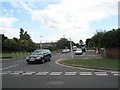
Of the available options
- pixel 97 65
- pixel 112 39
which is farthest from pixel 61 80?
pixel 112 39

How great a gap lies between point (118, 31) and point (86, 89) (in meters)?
18.0

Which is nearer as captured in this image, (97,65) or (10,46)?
(97,65)

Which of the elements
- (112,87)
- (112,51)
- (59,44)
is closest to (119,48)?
(112,51)

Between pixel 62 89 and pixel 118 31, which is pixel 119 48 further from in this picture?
pixel 62 89

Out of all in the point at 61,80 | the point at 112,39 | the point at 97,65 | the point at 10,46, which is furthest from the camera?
the point at 10,46

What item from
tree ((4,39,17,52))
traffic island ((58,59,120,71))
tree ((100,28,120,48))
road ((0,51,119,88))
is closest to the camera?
road ((0,51,119,88))

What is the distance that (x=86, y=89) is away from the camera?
7.98m

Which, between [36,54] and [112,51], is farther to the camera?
[112,51]

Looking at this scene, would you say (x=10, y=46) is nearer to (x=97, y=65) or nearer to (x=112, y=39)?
(x=112, y=39)

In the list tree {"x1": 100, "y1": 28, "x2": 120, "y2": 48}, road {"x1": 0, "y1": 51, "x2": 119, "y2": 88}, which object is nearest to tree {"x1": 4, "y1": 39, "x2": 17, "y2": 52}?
tree {"x1": 100, "y1": 28, "x2": 120, "y2": 48}

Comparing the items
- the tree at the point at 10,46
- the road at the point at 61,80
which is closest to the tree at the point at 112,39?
the road at the point at 61,80

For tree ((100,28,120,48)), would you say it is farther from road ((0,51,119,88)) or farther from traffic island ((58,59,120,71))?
road ((0,51,119,88))

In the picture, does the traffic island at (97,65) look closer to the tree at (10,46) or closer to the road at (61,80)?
the road at (61,80)

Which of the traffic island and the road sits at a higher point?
the traffic island
